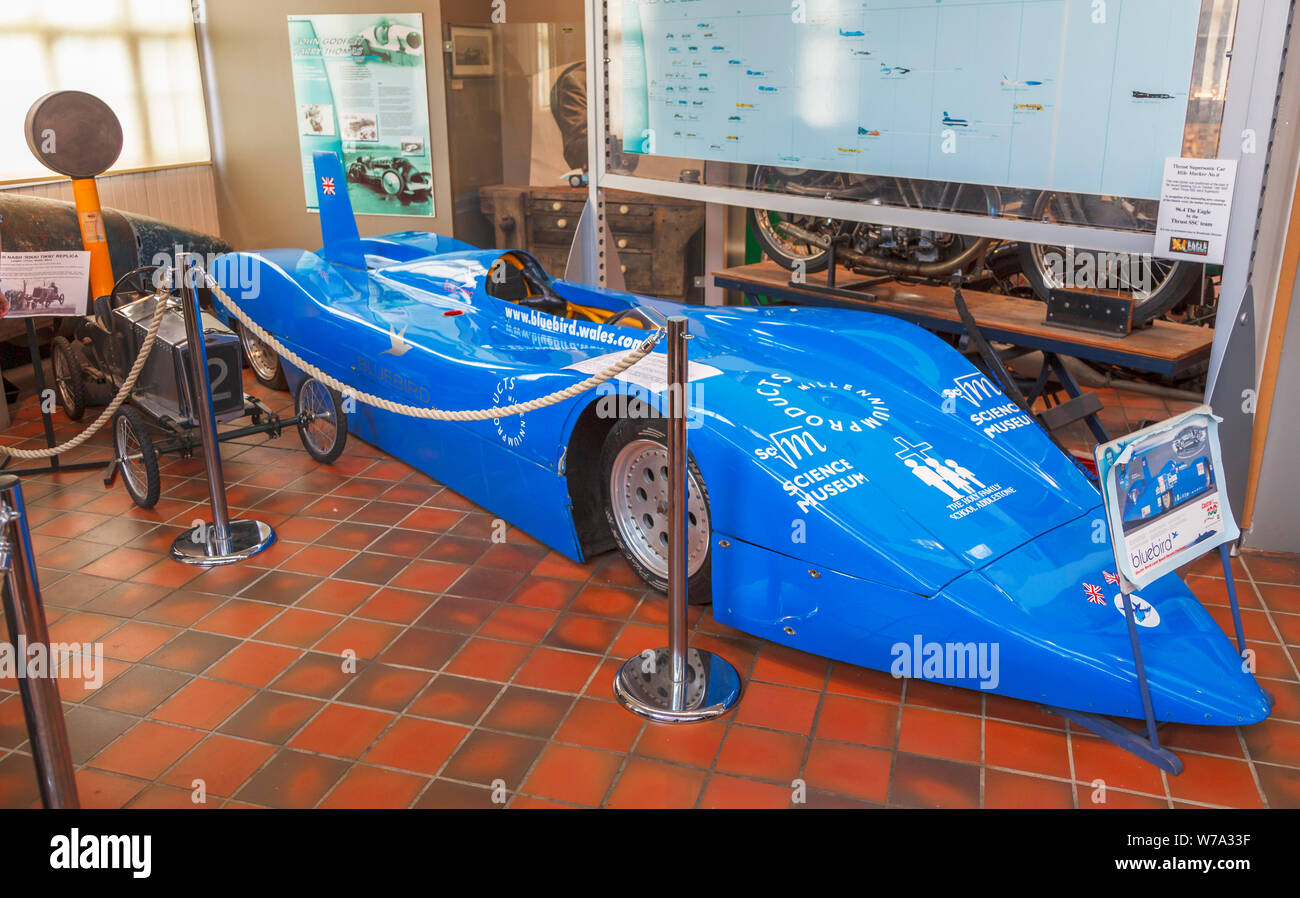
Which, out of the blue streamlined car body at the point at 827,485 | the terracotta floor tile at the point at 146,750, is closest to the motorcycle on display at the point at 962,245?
the blue streamlined car body at the point at 827,485

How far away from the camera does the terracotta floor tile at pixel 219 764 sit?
2.95 m

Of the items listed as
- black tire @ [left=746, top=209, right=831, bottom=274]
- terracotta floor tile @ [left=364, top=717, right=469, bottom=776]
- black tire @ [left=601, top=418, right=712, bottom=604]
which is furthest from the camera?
black tire @ [left=746, top=209, right=831, bottom=274]

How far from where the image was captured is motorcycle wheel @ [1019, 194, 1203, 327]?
4.82m

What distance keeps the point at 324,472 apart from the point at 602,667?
2.42 meters

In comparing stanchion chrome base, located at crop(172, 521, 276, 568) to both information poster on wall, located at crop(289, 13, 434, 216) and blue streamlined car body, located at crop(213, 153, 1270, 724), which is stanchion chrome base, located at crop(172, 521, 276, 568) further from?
information poster on wall, located at crop(289, 13, 434, 216)

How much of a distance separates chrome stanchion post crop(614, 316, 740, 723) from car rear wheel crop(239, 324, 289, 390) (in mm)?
4042

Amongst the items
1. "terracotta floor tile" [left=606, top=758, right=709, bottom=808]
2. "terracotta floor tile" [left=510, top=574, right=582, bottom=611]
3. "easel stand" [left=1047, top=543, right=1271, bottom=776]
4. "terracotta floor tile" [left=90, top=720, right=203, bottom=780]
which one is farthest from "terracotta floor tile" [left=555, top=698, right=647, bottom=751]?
"easel stand" [left=1047, top=543, right=1271, bottom=776]

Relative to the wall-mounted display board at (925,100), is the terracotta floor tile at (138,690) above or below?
below

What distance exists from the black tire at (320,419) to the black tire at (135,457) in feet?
2.55

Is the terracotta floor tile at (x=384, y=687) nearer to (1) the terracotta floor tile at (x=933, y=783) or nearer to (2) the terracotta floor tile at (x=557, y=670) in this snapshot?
(2) the terracotta floor tile at (x=557, y=670)

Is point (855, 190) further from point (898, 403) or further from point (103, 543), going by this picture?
point (103, 543)

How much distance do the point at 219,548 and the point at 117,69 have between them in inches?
208

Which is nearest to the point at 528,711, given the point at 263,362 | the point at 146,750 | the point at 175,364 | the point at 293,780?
the point at 293,780

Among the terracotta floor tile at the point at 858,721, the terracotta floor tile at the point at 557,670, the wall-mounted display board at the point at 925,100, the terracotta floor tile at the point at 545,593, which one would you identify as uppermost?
the wall-mounted display board at the point at 925,100
